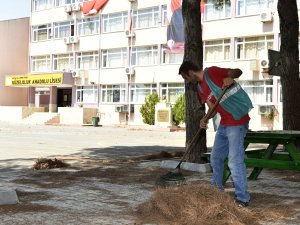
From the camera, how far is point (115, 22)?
48094mm

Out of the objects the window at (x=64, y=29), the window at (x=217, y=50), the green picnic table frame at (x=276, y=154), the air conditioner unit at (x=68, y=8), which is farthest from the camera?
the window at (x=64, y=29)

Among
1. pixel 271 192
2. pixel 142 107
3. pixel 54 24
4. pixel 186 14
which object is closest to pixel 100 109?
pixel 142 107

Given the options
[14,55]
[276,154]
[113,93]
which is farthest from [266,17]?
[14,55]

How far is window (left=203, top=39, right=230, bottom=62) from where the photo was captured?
132ft

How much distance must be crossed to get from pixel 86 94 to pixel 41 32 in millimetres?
9926

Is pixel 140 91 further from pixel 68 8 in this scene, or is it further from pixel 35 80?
pixel 35 80

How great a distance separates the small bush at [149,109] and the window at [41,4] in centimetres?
1884

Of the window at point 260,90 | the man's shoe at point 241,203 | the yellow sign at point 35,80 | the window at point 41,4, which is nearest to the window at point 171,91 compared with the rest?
the window at point 260,90

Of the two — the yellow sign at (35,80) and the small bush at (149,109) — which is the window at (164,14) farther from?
the yellow sign at (35,80)

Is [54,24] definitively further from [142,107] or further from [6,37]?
[142,107]

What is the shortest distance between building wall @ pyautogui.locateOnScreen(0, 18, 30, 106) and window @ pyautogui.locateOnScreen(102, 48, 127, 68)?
11943 millimetres

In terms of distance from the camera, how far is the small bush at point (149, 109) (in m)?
41.6

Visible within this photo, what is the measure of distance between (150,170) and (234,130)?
420 cm

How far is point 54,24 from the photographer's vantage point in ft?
177
